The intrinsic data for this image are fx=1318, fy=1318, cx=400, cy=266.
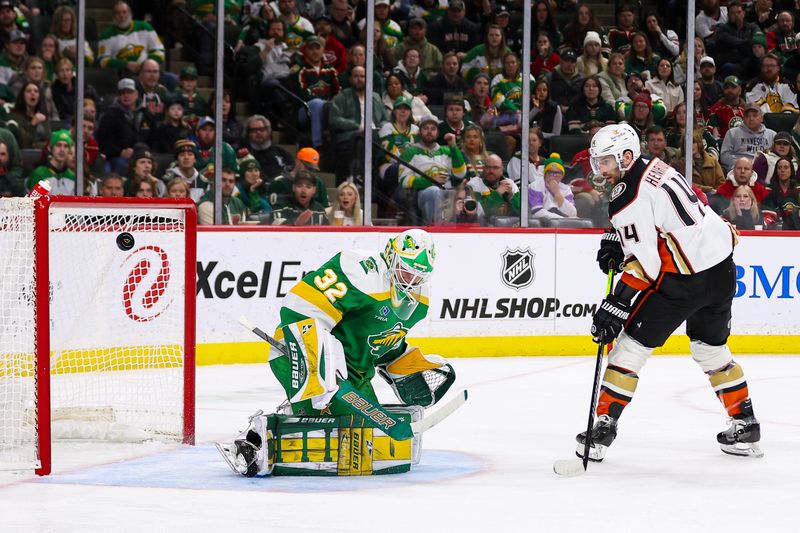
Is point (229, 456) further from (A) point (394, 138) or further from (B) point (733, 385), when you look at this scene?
(A) point (394, 138)

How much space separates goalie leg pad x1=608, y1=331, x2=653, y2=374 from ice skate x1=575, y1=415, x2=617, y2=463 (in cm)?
20

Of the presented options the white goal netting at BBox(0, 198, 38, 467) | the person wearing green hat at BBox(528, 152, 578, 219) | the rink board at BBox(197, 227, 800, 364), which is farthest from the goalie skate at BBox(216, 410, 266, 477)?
the person wearing green hat at BBox(528, 152, 578, 219)

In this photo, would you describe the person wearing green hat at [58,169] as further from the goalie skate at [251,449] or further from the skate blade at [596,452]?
the skate blade at [596,452]

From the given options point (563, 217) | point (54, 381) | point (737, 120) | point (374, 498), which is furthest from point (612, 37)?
point (374, 498)

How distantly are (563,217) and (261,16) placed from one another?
2.48 metres

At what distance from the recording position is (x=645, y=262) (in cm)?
455

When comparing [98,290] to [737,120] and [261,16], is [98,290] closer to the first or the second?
[261,16]

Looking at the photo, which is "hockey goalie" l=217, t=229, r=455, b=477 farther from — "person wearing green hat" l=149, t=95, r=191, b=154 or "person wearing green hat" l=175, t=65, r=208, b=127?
"person wearing green hat" l=175, t=65, r=208, b=127

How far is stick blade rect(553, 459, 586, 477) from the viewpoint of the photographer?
14.3 ft

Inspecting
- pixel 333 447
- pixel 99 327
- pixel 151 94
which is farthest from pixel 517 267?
pixel 333 447

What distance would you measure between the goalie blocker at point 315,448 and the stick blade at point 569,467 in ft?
1.66

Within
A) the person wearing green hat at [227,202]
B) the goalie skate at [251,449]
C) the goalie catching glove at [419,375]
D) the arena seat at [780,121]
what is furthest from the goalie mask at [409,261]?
the arena seat at [780,121]

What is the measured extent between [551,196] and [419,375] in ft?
14.3

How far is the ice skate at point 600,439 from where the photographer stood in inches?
181
